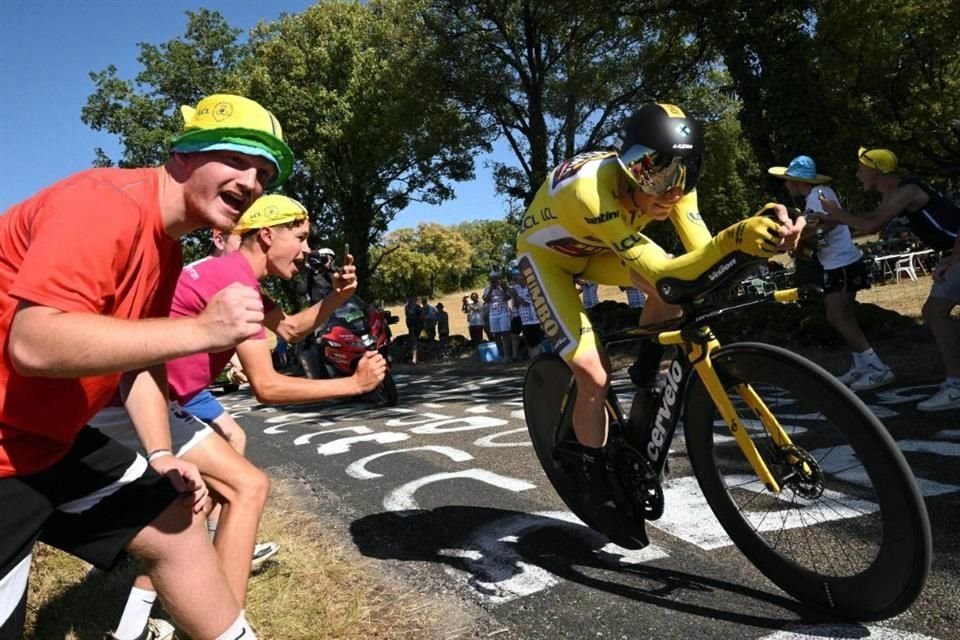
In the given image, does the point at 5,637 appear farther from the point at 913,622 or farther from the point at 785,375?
the point at 913,622

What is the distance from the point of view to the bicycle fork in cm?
266

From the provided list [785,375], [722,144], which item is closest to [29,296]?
[785,375]

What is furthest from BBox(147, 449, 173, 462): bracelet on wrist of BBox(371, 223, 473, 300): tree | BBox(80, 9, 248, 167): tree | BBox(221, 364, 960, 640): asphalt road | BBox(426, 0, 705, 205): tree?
BBox(371, 223, 473, 300): tree

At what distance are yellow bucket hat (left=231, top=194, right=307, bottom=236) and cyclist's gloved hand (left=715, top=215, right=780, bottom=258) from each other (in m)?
1.92

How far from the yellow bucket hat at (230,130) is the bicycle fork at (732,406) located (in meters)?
1.70

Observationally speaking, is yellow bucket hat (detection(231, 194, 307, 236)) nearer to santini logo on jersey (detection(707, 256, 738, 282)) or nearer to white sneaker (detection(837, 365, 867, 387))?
santini logo on jersey (detection(707, 256, 738, 282))

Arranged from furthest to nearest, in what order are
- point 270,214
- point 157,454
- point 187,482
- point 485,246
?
point 485,246
point 270,214
point 157,454
point 187,482

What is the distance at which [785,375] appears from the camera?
2.51 metres

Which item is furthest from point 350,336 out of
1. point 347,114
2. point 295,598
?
point 347,114

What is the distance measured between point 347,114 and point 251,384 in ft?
83.8

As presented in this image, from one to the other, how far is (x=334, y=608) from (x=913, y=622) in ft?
7.24

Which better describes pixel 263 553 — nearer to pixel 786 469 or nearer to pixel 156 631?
pixel 156 631

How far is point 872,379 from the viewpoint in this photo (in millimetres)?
6695

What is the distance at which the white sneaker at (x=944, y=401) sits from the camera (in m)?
5.41
